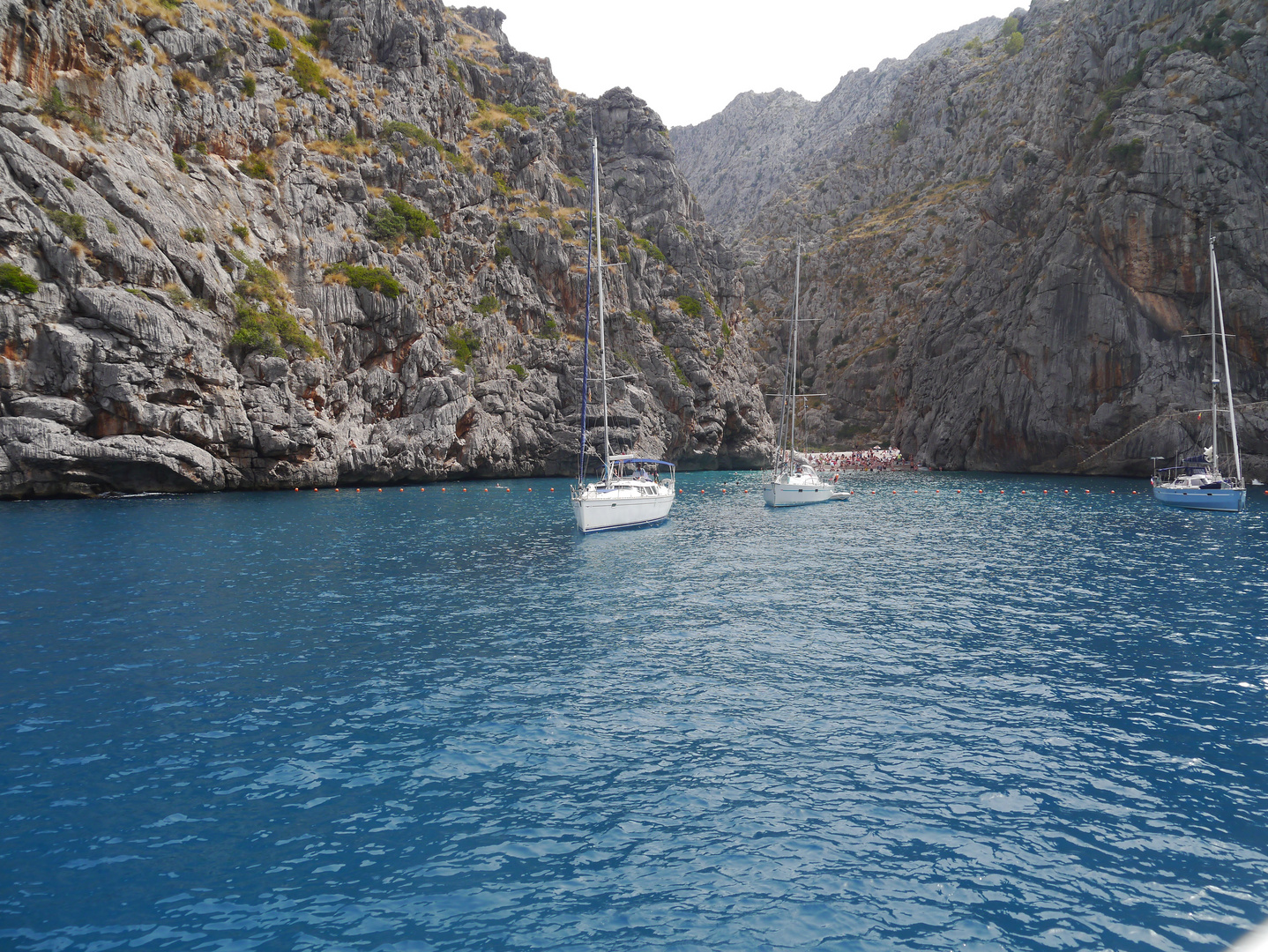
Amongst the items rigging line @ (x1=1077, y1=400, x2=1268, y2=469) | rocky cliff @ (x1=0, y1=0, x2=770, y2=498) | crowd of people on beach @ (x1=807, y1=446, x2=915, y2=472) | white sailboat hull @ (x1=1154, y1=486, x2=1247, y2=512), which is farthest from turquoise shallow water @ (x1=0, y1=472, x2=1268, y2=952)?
crowd of people on beach @ (x1=807, y1=446, x2=915, y2=472)

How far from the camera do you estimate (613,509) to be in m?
41.5

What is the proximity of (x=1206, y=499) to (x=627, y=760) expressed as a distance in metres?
54.1

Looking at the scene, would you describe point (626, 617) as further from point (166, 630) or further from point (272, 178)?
point (272, 178)

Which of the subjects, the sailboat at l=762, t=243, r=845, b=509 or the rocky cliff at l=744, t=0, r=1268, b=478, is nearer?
the sailboat at l=762, t=243, r=845, b=509

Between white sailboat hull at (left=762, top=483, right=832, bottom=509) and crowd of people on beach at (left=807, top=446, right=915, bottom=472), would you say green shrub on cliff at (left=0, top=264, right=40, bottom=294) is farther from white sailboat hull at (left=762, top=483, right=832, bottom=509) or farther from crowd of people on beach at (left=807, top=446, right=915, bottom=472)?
crowd of people on beach at (left=807, top=446, right=915, bottom=472)

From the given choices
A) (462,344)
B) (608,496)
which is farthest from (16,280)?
(608,496)

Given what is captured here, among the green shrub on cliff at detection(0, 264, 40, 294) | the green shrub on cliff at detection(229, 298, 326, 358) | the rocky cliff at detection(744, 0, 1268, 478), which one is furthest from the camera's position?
the rocky cliff at detection(744, 0, 1268, 478)

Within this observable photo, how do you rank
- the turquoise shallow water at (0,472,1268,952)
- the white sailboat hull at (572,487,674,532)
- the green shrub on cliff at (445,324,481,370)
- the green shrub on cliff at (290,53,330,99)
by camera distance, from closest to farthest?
the turquoise shallow water at (0,472,1268,952) < the white sailboat hull at (572,487,674,532) < the green shrub on cliff at (290,53,330,99) < the green shrub on cliff at (445,324,481,370)

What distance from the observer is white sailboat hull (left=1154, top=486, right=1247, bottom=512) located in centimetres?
4778

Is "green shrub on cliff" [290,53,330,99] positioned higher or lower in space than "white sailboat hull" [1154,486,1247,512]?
higher

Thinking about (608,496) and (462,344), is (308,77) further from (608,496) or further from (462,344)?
(608,496)

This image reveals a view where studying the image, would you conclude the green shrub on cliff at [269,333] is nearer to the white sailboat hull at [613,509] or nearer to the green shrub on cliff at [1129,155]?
the white sailboat hull at [613,509]

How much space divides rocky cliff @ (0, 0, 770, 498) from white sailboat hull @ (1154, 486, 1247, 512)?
2079 inches

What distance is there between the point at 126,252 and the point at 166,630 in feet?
156
